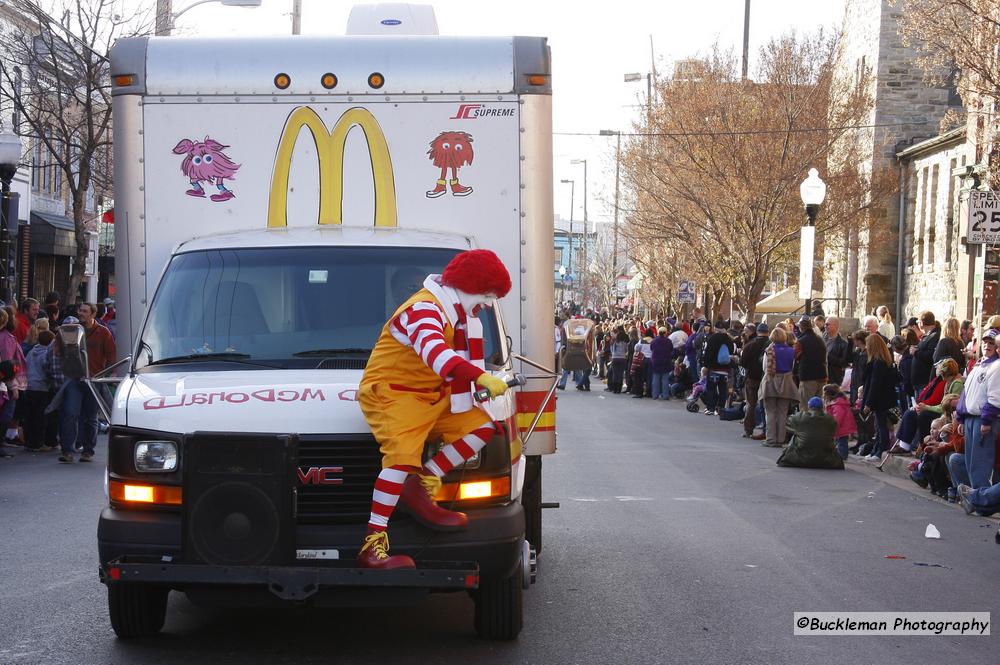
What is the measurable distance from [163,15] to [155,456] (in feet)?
69.0

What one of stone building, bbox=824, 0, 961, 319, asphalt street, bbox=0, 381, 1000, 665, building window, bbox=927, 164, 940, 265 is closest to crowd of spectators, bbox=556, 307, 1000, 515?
asphalt street, bbox=0, 381, 1000, 665

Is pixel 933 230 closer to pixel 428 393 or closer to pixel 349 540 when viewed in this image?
pixel 428 393

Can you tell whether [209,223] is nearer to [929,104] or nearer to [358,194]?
[358,194]

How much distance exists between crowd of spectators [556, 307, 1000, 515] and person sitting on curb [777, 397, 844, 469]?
0.03 m

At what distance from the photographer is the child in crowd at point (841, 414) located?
17219 millimetres

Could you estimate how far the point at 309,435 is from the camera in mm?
5914

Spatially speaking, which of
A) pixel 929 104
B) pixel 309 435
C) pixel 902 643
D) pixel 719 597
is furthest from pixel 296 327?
pixel 929 104

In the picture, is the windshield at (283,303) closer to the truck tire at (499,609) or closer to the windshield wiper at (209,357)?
the windshield wiper at (209,357)

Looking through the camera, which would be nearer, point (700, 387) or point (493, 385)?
point (493, 385)

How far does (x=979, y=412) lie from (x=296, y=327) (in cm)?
752

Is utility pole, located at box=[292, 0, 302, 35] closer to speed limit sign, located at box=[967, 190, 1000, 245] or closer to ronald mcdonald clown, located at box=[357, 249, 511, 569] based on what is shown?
speed limit sign, located at box=[967, 190, 1000, 245]

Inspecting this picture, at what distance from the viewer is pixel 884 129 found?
Answer: 36.2 meters

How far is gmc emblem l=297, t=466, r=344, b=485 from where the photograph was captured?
5.90 meters

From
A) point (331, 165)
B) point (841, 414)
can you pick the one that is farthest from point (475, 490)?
point (841, 414)
